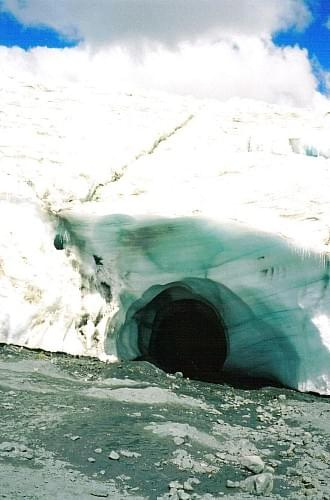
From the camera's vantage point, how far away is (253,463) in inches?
150

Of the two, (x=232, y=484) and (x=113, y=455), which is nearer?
(x=232, y=484)

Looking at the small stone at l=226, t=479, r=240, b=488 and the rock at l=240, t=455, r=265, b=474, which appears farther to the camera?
the rock at l=240, t=455, r=265, b=474

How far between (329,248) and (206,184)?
1787 mm

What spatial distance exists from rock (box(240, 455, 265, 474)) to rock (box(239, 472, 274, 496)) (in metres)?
0.15

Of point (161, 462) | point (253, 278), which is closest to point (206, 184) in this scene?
point (253, 278)

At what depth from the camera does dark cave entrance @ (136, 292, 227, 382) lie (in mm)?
6867

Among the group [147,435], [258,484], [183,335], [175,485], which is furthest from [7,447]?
[183,335]

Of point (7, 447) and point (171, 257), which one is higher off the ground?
point (171, 257)

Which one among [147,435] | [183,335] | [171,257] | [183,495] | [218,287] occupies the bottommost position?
[183,495]

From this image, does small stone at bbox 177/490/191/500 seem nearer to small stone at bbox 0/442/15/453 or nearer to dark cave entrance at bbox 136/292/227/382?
small stone at bbox 0/442/15/453

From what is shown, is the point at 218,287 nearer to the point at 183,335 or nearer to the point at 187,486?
the point at 183,335

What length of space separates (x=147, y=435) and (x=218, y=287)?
7.98 ft

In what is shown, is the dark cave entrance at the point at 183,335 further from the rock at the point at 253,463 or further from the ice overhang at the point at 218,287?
the rock at the point at 253,463

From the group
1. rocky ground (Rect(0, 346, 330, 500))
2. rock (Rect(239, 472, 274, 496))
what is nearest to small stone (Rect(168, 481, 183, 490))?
rocky ground (Rect(0, 346, 330, 500))
